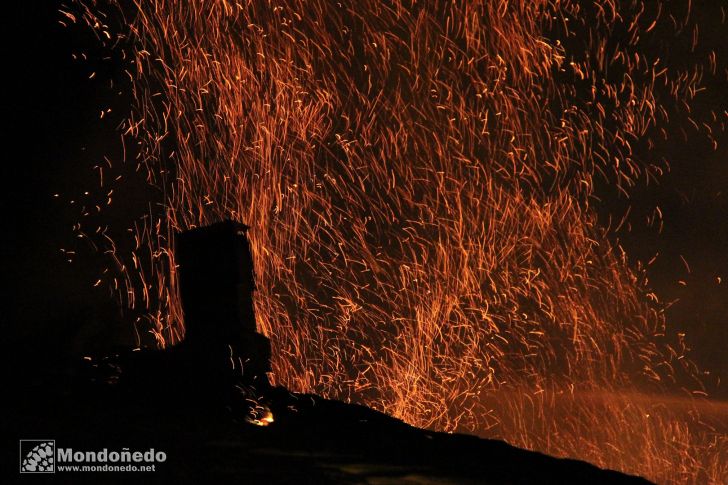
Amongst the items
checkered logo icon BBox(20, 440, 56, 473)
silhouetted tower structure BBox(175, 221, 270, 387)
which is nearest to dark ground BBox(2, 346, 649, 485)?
checkered logo icon BBox(20, 440, 56, 473)

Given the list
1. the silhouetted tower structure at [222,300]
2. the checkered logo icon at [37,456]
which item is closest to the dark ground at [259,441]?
the checkered logo icon at [37,456]

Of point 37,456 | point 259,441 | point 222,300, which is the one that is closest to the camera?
point 37,456

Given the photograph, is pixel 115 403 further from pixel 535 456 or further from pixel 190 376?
pixel 535 456

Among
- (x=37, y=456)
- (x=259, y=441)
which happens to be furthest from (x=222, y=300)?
(x=37, y=456)

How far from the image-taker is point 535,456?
19.5ft

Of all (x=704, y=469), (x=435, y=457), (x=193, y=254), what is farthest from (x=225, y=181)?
(x=704, y=469)

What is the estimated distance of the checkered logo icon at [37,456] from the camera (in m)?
4.68

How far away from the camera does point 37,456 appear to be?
486 cm

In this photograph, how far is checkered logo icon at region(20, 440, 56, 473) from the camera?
4.68m

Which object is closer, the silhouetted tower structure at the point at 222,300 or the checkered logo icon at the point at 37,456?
the checkered logo icon at the point at 37,456

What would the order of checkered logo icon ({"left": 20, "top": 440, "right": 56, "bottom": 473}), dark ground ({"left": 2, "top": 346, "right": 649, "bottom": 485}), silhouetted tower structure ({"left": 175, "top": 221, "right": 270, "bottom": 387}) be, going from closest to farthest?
checkered logo icon ({"left": 20, "top": 440, "right": 56, "bottom": 473}), dark ground ({"left": 2, "top": 346, "right": 649, "bottom": 485}), silhouetted tower structure ({"left": 175, "top": 221, "right": 270, "bottom": 387})

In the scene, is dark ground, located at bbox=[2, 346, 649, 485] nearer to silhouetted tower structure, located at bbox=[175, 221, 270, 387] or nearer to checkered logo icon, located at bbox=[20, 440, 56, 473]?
checkered logo icon, located at bbox=[20, 440, 56, 473]

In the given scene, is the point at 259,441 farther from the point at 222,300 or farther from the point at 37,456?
the point at 222,300

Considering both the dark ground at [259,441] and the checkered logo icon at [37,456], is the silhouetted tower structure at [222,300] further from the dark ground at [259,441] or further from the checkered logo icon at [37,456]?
the checkered logo icon at [37,456]
